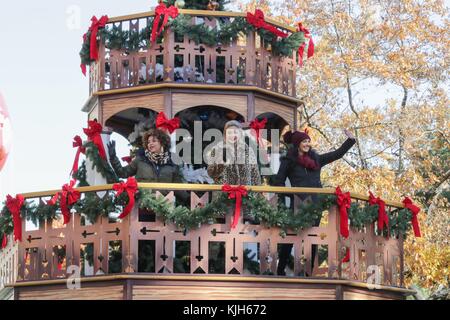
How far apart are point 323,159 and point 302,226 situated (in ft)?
5.81

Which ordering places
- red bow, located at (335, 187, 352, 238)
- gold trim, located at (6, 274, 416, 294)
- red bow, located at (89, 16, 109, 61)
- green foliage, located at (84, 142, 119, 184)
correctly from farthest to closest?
red bow, located at (89, 16, 109, 61), green foliage, located at (84, 142, 119, 184), red bow, located at (335, 187, 352, 238), gold trim, located at (6, 274, 416, 294)

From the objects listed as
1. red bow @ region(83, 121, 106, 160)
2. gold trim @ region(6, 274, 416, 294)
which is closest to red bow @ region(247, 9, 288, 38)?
red bow @ region(83, 121, 106, 160)

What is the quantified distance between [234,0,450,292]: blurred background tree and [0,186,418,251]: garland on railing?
1386 centimetres

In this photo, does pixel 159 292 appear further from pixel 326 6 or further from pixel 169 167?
pixel 326 6

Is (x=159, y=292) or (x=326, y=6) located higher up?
(x=326, y=6)

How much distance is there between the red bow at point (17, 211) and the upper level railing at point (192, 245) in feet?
0.31

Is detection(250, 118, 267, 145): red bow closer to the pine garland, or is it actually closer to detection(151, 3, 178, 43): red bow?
the pine garland

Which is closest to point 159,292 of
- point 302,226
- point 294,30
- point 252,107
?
point 302,226

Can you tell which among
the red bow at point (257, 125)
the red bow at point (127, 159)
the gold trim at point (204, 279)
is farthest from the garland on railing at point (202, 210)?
the red bow at point (127, 159)

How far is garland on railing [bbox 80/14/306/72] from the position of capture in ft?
65.3

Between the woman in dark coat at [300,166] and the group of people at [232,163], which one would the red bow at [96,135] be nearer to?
the group of people at [232,163]

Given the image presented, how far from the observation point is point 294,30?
20.8 metres

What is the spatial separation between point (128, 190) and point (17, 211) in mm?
1976

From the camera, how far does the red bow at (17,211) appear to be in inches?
754
